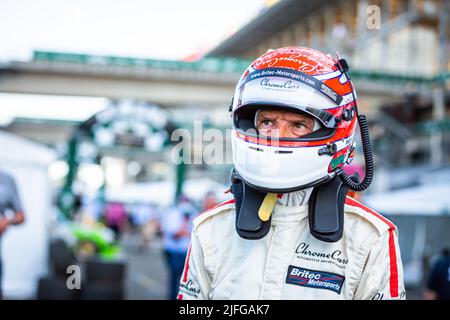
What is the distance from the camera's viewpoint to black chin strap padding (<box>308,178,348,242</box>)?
1.65m

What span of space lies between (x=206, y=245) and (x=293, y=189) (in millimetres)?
328

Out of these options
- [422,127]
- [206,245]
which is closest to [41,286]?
[206,245]

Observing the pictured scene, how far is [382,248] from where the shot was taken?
65.8 inches

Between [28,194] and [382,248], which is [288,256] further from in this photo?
[28,194]

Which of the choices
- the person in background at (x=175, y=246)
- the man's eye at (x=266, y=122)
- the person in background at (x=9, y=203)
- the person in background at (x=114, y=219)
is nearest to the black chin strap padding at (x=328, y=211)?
the man's eye at (x=266, y=122)

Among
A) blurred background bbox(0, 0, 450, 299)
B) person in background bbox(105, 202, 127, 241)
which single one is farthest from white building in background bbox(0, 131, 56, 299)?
person in background bbox(105, 202, 127, 241)

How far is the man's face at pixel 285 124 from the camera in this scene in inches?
71.1

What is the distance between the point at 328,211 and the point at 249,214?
9.2 inches

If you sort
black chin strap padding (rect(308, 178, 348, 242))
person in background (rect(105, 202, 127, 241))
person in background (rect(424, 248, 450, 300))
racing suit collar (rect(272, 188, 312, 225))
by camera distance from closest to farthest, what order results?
black chin strap padding (rect(308, 178, 348, 242))
racing suit collar (rect(272, 188, 312, 225))
person in background (rect(424, 248, 450, 300))
person in background (rect(105, 202, 127, 241))

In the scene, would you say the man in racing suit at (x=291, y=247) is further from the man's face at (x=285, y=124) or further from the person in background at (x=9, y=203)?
the person in background at (x=9, y=203)

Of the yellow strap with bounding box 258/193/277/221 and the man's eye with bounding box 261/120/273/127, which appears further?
the man's eye with bounding box 261/120/273/127

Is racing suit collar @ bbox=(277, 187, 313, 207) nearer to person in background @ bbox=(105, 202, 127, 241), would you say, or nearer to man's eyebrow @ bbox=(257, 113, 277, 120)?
man's eyebrow @ bbox=(257, 113, 277, 120)

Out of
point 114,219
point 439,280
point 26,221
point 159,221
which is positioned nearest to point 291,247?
point 439,280

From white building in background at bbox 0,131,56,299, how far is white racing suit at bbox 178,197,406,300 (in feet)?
21.8
